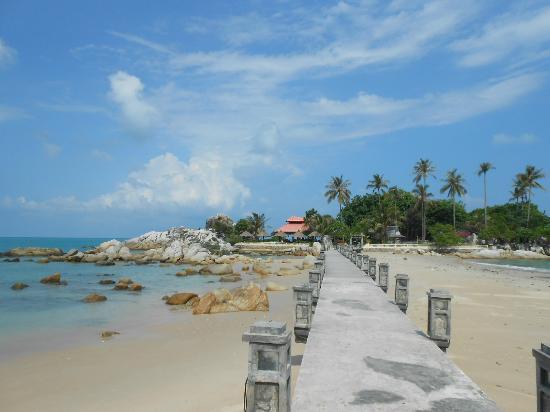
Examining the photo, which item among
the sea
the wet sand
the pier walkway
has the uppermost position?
the pier walkway

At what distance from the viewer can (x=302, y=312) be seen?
8461mm

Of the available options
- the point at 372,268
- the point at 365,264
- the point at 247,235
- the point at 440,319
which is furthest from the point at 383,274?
the point at 247,235

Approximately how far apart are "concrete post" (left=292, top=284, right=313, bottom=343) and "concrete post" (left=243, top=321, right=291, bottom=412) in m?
4.03

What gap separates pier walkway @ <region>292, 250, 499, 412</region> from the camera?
4.75 m

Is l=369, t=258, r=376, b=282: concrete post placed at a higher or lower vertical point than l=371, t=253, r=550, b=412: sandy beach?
higher

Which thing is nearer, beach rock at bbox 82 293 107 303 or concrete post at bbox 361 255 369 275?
concrete post at bbox 361 255 369 275

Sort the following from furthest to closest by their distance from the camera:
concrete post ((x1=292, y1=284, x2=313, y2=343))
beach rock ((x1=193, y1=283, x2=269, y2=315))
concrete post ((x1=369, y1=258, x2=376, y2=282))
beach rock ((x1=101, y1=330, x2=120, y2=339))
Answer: concrete post ((x1=369, y1=258, x2=376, y2=282)) < beach rock ((x1=193, y1=283, x2=269, y2=315)) < beach rock ((x1=101, y1=330, x2=120, y2=339)) < concrete post ((x1=292, y1=284, x2=313, y2=343))

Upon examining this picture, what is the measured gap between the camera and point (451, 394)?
16.4ft

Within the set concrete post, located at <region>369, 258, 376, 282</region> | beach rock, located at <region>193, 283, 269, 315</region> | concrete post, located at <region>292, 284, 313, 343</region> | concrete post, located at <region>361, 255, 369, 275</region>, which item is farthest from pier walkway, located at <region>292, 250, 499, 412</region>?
concrete post, located at <region>361, 255, 369, 275</region>

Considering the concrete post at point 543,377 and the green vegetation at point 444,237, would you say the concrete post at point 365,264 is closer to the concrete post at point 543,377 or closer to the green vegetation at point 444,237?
the concrete post at point 543,377

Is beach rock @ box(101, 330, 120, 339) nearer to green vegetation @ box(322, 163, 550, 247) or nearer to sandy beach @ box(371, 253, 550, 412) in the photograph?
sandy beach @ box(371, 253, 550, 412)

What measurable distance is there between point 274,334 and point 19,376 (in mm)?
7663

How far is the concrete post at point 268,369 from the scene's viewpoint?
4.32 m

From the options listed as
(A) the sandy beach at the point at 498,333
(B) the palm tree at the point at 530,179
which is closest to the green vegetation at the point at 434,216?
(B) the palm tree at the point at 530,179
